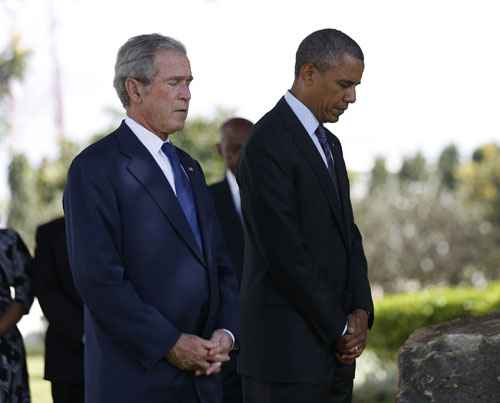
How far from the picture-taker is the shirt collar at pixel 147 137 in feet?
12.9

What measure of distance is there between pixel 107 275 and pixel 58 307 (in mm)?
2551

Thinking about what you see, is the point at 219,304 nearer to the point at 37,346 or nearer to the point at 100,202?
the point at 100,202

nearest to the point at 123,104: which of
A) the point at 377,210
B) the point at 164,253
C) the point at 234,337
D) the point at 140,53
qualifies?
the point at 140,53

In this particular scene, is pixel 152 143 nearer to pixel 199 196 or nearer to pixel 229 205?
pixel 199 196

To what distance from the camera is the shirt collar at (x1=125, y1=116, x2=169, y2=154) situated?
3.94 metres

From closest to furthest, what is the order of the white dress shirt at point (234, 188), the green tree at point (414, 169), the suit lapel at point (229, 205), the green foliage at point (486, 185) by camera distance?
the suit lapel at point (229, 205)
the white dress shirt at point (234, 188)
the green foliage at point (486, 185)
the green tree at point (414, 169)

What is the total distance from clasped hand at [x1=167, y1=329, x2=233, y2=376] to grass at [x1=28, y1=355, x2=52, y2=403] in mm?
8775

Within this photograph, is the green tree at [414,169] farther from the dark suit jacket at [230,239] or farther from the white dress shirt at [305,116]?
the white dress shirt at [305,116]

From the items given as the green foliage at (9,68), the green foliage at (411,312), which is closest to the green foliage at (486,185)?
the green foliage at (411,312)

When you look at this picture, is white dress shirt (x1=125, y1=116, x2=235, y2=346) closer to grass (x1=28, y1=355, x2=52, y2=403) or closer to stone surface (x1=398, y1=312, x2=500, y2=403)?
stone surface (x1=398, y1=312, x2=500, y2=403)

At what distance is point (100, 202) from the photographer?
377 cm

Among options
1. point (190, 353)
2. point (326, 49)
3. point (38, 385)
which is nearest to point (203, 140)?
point (38, 385)

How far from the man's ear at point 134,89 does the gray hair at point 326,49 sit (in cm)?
89

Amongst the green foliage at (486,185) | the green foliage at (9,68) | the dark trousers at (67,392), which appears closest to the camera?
the dark trousers at (67,392)
